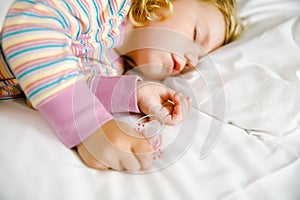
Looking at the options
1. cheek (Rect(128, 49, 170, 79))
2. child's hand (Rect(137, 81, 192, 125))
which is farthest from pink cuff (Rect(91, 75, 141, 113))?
cheek (Rect(128, 49, 170, 79))

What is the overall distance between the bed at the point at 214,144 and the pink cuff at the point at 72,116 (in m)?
0.02

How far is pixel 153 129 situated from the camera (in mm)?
729

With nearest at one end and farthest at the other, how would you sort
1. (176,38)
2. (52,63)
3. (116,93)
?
1. (52,63)
2. (116,93)
3. (176,38)

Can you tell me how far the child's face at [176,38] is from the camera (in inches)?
34.8

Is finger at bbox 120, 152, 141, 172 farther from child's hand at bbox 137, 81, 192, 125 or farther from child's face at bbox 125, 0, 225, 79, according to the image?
child's face at bbox 125, 0, 225, 79

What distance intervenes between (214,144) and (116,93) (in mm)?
213

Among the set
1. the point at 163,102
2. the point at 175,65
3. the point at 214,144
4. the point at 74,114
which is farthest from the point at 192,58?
the point at 74,114

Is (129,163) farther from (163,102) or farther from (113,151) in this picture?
(163,102)

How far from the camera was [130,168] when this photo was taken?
25.3 inches

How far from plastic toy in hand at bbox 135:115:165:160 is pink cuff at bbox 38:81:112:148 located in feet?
0.31

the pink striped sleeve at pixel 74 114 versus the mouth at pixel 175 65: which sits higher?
the pink striped sleeve at pixel 74 114

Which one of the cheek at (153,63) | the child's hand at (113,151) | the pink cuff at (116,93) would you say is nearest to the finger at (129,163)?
the child's hand at (113,151)

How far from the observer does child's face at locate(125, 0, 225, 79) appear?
0.88 meters

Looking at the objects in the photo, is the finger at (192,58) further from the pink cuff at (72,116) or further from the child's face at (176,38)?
the pink cuff at (72,116)
